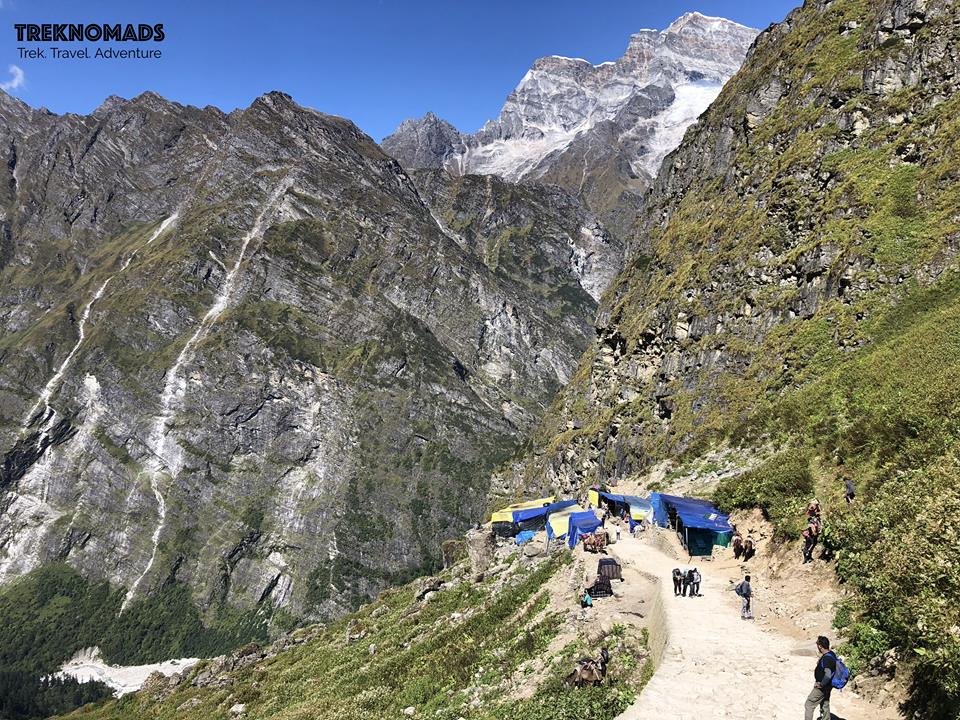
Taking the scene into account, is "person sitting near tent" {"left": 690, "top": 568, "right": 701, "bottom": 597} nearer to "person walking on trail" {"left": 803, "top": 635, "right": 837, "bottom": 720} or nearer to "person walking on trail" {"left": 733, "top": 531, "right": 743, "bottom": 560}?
"person walking on trail" {"left": 733, "top": 531, "right": 743, "bottom": 560}

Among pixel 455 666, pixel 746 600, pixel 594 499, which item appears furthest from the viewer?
pixel 594 499

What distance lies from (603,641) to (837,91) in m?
68.2

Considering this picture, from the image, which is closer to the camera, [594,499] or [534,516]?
[594,499]

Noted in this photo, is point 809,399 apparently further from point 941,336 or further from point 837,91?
point 837,91

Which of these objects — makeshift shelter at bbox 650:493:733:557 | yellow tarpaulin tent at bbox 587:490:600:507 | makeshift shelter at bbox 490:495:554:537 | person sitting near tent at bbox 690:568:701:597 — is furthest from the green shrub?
makeshift shelter at bbox 490:495:554:537

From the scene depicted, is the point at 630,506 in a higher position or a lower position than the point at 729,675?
lower

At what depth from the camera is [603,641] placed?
18.4 metres

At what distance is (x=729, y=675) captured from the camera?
14.7 meters

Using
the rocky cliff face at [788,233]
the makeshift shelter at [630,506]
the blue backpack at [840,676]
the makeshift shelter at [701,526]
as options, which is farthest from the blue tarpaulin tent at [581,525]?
the blue backpack at [840,676]

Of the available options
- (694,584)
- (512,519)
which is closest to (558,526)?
(512,519)

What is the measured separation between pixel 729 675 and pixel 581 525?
94.4ft

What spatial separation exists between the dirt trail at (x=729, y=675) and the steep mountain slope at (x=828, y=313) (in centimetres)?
156

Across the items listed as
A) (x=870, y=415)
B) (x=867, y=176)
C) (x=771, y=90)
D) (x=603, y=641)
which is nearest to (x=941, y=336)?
(x=870, y=415)

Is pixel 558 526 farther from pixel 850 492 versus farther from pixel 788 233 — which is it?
pixel 788 233
